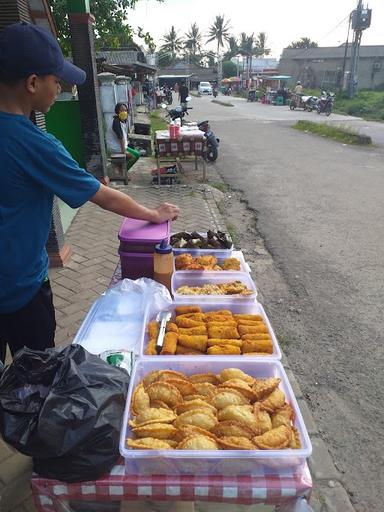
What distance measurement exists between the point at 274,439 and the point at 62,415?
69cm

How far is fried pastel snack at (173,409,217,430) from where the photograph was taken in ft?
4.55

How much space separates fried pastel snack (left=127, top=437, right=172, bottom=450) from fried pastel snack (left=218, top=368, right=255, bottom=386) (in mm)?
392

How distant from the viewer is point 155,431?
1.36 metres

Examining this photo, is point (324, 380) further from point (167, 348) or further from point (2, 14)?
point (2, 14)

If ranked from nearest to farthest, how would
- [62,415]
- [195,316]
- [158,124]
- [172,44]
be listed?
[62,415], [195,316], [158,124], [172,44]

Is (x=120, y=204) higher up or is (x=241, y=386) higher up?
(x=120, y=204)

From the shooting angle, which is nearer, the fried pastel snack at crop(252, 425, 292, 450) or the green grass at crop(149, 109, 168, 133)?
the fried pastel snack at crop(252, 425, 292, 450)

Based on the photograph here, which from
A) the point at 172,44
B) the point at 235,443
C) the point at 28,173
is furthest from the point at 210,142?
the point at 172,44

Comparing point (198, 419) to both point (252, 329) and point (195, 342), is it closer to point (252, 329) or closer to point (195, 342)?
point (195, 342)

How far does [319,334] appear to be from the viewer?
3678 millimetres

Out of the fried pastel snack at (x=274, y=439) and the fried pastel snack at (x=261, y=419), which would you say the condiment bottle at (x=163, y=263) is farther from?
the fried pastel snack at (x=274, y=439)

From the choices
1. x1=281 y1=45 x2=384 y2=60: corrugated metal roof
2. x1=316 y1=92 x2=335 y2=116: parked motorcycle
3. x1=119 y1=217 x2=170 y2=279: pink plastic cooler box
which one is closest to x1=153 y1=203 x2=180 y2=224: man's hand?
x1=119 y1=217 x2=170 y2=279: pink plastic cooler box

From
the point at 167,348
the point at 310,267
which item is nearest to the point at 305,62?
the point at 310,267

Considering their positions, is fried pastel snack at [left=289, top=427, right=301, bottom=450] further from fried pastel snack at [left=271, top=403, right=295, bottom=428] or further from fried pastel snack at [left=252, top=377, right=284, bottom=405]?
fried pastel snack at [left=252, top=377, right=284, bottom=405]
